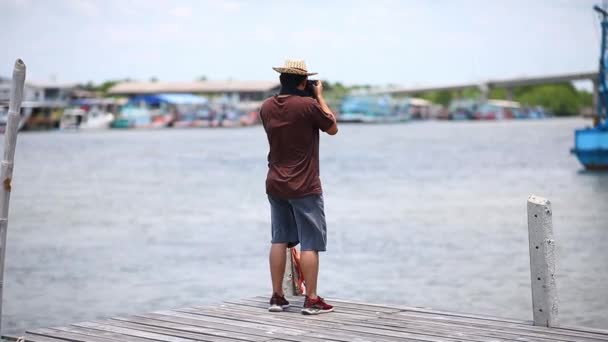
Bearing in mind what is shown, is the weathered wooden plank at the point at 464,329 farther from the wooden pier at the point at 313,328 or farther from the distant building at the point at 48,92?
the distant building at the point at 48,92

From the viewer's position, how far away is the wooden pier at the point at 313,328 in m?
7.59

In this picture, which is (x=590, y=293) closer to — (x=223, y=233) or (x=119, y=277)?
(x=119, y=277)

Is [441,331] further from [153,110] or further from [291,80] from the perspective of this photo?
[153,110]

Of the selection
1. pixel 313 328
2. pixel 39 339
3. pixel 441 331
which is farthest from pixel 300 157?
pixel 39 339

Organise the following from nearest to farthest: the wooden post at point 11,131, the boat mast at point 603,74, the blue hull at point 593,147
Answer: the wooden post at point 11,131 < the blue hull at point 593,147 < the boat mast at point 603,74

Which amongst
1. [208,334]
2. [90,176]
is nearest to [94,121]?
[90,176]

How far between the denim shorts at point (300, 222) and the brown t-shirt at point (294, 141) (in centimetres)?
9

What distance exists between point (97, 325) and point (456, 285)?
10793 mm

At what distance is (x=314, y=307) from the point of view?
8.40 metres

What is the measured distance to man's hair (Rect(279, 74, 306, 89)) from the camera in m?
8.20

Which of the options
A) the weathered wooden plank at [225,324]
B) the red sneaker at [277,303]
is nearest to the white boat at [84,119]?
the weathered wooden plank at [225,324]

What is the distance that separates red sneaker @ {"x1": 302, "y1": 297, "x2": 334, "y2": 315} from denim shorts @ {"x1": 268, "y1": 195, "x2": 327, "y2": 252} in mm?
374

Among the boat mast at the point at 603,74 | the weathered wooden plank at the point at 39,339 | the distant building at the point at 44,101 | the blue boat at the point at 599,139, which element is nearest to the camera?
the weathered wooden plank at the point at 39,339

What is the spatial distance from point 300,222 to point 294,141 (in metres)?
0.58
